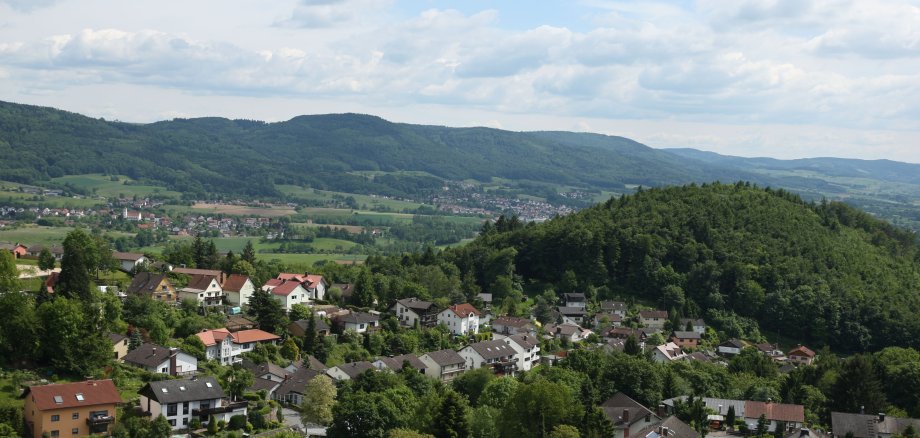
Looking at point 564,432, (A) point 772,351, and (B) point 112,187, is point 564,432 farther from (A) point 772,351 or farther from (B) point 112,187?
(B) point 112,187

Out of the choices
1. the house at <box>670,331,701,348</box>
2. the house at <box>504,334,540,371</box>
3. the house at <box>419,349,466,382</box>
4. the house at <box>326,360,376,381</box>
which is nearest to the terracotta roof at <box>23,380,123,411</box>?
the house at <box>326,360,376,381</box>

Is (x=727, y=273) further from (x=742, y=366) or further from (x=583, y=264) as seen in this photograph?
(x=742, y=366)

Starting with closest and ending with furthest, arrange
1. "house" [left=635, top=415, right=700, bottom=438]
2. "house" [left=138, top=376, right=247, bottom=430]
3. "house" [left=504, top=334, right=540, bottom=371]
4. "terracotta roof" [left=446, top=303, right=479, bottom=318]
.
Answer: "house" [left=635, top=415, right=700, bottom=438] < "house" [left=138, top=376, right=247, bottom=430] < "house" [left=504, top=334, right=540, bottom=371] < "terracotta roof" [left=446, top=303, right=479, bottom=318]

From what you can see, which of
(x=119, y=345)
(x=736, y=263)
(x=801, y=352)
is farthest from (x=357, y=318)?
(x=736, y=263)

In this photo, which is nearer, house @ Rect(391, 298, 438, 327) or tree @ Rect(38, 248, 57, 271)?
tree @ Rect(38, 248, 57, 271)

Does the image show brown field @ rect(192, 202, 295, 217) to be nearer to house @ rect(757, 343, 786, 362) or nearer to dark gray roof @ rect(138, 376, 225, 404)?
house @ rect(757, 343, 786, 362)
